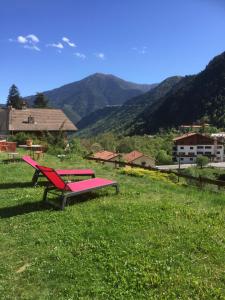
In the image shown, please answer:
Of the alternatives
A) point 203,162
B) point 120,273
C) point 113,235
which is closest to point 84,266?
point 120,273

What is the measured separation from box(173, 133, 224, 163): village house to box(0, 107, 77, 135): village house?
212 feet

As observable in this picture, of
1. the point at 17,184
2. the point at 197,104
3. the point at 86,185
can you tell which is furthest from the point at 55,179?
the point at 197,104

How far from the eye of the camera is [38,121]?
3734 centimetres

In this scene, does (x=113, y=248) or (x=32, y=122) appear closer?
(x=113, y=248)

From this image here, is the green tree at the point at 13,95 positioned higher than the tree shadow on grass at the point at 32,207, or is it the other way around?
the green tree at the point at 13,95

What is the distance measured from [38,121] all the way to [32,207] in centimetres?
2980

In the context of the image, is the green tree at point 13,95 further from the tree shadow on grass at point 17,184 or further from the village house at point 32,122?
the tree shadow on grass at point 17,184

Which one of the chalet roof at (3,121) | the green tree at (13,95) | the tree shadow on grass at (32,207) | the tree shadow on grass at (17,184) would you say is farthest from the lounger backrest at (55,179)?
the green tree at (13,95)

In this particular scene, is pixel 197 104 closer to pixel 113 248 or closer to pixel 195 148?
pixel 195 148

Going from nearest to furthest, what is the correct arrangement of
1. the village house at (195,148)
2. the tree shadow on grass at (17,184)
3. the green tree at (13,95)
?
the tree shadow on grass at (17,184), the green tree at (13,95), the village house at (195,148)

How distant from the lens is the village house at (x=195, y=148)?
10250cm

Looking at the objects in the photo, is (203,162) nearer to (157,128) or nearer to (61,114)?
(61,114)

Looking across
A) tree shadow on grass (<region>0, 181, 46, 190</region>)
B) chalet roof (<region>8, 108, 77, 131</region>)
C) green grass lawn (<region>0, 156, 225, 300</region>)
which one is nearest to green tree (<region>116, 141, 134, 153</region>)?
chalet roof (<region>8, 108, 77, 131</region>)

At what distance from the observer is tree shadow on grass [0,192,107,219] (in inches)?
309
